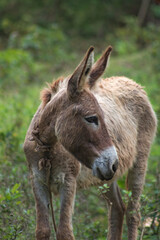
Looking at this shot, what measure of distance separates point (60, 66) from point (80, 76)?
37.3 feet

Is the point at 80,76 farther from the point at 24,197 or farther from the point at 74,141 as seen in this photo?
the point at 24,197

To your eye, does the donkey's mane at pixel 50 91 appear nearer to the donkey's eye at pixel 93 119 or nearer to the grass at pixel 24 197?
the donkey's eye at pixel 93 119

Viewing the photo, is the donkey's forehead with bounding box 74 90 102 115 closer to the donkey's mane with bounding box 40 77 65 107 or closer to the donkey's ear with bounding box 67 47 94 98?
the donkey's ear with bounding box 67 47 94 98

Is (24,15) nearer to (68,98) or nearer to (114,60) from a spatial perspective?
(114,60)

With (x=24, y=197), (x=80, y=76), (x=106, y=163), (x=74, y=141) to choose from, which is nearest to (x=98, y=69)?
(x=80, y=76)

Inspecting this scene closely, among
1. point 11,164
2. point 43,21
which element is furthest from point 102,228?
point 43,21

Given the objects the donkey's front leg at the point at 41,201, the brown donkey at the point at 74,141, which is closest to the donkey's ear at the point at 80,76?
the brown donkey at the point at 74,141

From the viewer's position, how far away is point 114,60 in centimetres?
1559

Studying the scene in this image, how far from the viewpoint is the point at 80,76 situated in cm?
414

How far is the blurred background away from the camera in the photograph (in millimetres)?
5570

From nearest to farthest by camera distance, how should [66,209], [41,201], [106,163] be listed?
[106,163], [66,209], [41,201]

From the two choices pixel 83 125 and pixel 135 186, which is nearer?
pixel 83 125

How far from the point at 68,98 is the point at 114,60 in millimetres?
11561

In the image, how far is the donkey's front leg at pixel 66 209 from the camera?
14.3 feet
